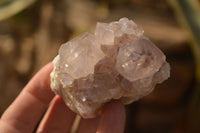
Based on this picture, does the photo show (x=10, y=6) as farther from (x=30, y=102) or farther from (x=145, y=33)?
(x=30, y=102)

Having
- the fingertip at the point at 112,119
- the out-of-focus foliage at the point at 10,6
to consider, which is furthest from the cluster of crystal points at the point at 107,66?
the out-of-focus foliage at the point at 10,6

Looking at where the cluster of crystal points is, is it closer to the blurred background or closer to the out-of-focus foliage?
the blurred background

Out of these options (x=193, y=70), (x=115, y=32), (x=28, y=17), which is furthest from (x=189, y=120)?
(x=28, y=17)

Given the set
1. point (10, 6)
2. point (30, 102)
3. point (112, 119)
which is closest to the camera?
point (112, 119)

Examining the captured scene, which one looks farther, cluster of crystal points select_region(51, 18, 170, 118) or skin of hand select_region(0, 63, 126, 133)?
skin of hand select_region(0, 63, 126, 133)

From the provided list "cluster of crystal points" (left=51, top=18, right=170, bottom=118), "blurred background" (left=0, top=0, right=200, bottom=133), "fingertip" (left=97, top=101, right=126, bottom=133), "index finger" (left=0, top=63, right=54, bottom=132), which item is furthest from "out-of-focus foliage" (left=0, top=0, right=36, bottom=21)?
"fingertip" (left=97, top=101, right=126, bottom=133)

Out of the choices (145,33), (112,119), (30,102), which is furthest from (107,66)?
(145,33)

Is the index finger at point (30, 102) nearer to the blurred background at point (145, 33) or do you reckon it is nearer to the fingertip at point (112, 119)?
the fingertip at point (112, 119)
